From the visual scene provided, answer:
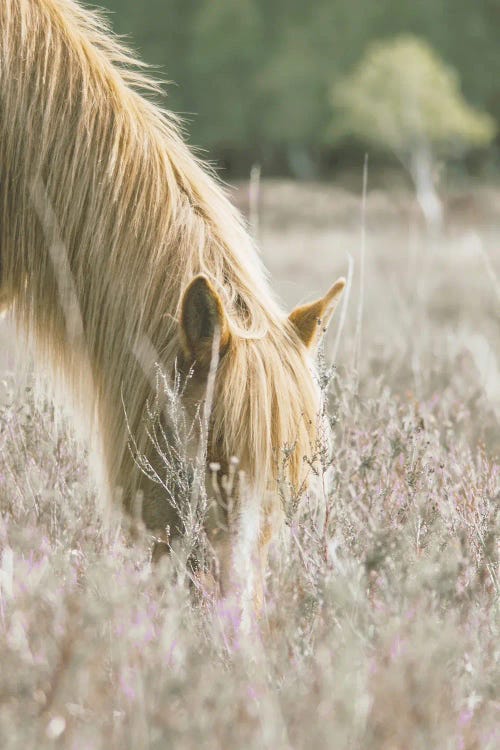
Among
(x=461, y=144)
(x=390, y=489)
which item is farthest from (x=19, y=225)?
(x=461, y=144)

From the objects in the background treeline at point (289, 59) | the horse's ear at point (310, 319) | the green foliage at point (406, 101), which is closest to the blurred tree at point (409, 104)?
the green foliage at point (406, 101)

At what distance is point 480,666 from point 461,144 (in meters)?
40.4

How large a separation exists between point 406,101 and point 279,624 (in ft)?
115

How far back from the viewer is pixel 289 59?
4709 cm

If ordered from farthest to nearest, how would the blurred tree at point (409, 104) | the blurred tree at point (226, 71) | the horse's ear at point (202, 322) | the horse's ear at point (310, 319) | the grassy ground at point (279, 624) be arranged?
1. the blurred tree at point (226, 71)
2. the blurred tree at point (409, 104)
3. the horse's ear at point (310, 319)
4. the horse's ear at point (202, 322)
5. the grassy ground at point (279, 624)

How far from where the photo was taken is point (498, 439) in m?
4.19

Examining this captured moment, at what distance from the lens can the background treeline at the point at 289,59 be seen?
47.0 metres

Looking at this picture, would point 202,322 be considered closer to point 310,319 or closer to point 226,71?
point 310,319

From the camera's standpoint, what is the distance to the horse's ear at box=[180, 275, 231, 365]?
2.23m

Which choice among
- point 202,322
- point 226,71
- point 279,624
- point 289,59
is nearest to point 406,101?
point 289,59

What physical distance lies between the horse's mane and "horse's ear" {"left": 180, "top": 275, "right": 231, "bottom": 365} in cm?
6

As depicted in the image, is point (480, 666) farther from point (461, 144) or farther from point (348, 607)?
point (461, 144)

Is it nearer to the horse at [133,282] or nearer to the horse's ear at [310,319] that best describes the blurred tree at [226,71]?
the horse at [133,282]

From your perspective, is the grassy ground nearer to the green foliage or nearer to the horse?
the horse
